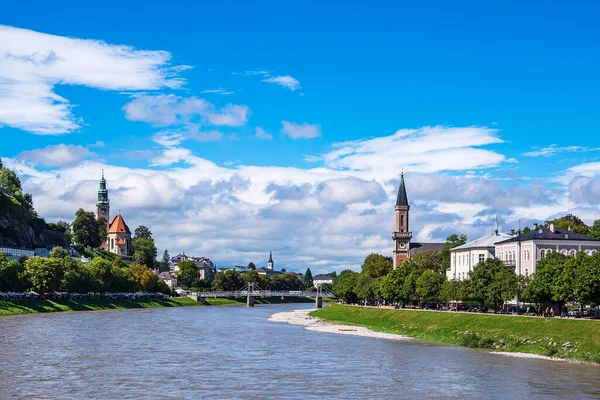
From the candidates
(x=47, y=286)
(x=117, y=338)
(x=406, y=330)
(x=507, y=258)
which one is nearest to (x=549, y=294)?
(x=406, y=330)

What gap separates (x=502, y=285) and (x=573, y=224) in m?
62.6

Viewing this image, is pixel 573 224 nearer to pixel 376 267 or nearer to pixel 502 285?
pixel 376 267

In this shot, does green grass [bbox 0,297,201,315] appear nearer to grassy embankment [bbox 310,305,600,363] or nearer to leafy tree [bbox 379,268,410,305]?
grassy embankment [bbox 310,305,600,363]

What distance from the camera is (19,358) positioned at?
5922 cm

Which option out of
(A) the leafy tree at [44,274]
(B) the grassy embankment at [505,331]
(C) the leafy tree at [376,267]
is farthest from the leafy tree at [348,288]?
(A) the leafy tree at [44,274]

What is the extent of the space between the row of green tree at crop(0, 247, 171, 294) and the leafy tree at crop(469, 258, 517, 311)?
251 feet

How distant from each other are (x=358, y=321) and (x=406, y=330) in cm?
2637

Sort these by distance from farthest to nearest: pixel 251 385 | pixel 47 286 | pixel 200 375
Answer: pixel 47 286 → pixel 200 375 → pixel 251 385

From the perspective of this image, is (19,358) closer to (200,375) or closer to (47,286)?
(200,375)

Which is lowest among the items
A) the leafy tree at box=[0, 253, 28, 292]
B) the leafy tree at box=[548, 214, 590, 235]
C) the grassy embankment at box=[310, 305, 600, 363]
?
the grassy embankment at box=[310, 305, 600, 363]

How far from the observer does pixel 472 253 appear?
139875 mm

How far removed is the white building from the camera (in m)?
135

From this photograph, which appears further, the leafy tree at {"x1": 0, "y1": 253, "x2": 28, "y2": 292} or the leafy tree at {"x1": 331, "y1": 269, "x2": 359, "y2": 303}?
the leafy tree at {"x1": 331, "y1": 269, "x2": 359, "y2": 303}

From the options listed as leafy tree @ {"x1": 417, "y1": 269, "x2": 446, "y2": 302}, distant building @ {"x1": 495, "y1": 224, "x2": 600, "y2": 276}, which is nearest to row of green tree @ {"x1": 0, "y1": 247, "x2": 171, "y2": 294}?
leafy tree @ {"x1": 417, "y1": 269, "x2": 446, "y2": 302}
